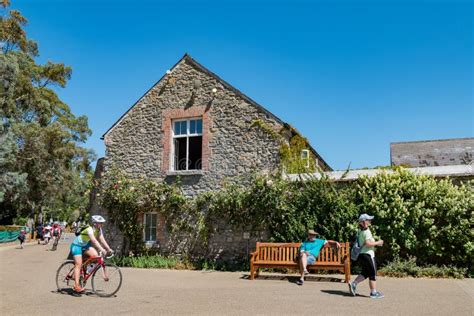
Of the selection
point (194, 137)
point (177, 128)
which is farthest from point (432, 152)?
point (177, 128)

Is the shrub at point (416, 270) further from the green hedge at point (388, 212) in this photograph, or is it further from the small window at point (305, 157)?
the small window at point (305, 157)

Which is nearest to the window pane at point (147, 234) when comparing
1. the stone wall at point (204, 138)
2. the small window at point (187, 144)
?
the stone wall at point (204, 138)

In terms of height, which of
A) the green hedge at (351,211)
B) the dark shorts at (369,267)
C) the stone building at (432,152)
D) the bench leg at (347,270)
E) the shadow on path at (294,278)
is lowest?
the shadow on path at (294,278)

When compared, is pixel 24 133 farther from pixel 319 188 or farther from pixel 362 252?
pixel 362 252

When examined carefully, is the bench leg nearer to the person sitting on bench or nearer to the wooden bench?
the wooden bench

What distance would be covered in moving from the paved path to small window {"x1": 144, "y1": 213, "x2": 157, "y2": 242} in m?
4.25

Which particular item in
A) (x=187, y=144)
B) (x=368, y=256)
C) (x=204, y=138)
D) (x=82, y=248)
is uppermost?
(x=204, y=138)

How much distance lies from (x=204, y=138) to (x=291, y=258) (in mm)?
5700

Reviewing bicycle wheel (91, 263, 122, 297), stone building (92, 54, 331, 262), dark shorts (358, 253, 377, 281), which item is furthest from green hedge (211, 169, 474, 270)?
bicycle wheel (91, 263, 122, 297)

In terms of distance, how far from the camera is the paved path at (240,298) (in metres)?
6.87

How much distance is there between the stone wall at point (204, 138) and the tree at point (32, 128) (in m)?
13.0

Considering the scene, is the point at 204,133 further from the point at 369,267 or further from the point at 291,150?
the point at 369,267

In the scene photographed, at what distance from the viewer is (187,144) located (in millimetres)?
15398

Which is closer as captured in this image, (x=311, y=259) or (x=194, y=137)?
(x=311, y=259)
